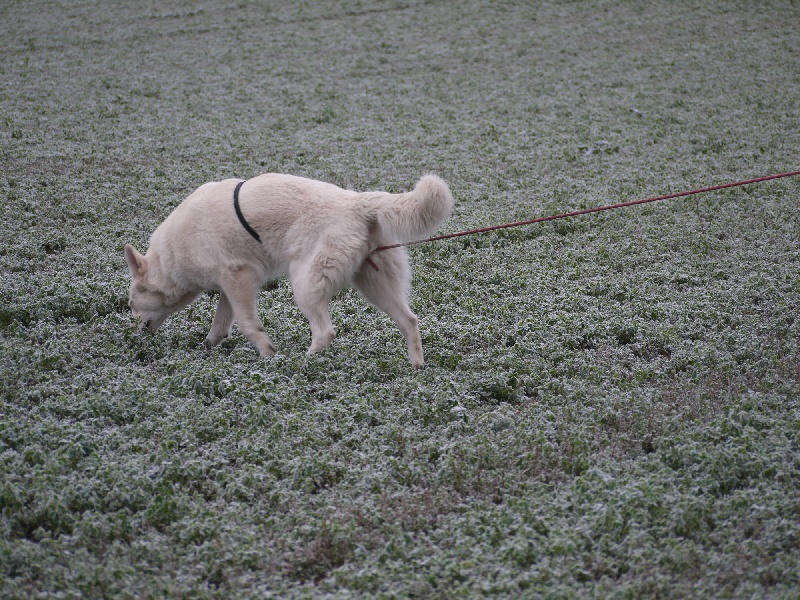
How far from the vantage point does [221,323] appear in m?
6.40

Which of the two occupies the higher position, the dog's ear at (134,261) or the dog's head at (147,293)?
the dog's ear at (134,261)

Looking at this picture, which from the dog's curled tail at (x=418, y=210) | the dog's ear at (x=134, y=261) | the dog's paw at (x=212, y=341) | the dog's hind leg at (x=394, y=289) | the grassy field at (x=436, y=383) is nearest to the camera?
the grassy field at (x=436, y=383)

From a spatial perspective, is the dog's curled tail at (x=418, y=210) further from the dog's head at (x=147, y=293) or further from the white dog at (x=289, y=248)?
the dog's head at (x=147, y=293)

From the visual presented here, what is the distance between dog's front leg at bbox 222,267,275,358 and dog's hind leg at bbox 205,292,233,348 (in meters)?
0.34

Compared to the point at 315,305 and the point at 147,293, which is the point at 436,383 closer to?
the point at 315,305

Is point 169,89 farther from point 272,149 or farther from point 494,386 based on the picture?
point 494,386

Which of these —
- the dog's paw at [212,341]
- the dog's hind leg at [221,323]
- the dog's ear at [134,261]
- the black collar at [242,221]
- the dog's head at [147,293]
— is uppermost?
the black collar at [242,221]

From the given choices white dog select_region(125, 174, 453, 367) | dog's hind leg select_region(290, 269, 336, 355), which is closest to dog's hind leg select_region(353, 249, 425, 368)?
white dog select_region(125, 174, 453, 367)

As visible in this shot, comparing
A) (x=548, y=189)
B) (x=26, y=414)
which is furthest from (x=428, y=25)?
(x=26, y=414)

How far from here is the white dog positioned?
564 centimetres

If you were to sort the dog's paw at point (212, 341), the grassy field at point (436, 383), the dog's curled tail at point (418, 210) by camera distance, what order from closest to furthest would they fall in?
1. the grassy field at point (436, 383)
2. the dog's curled tail at point (418, 210)
3. the dog's paw at point (212, 341)

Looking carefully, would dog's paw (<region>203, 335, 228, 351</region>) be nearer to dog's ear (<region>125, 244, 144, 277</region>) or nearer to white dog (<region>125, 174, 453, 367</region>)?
white dog (<region>125, 174, 453, 367</region>)

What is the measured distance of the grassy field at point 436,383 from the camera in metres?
3.58

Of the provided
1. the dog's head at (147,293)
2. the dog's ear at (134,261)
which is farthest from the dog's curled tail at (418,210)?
the dog's ear at (134,261)
